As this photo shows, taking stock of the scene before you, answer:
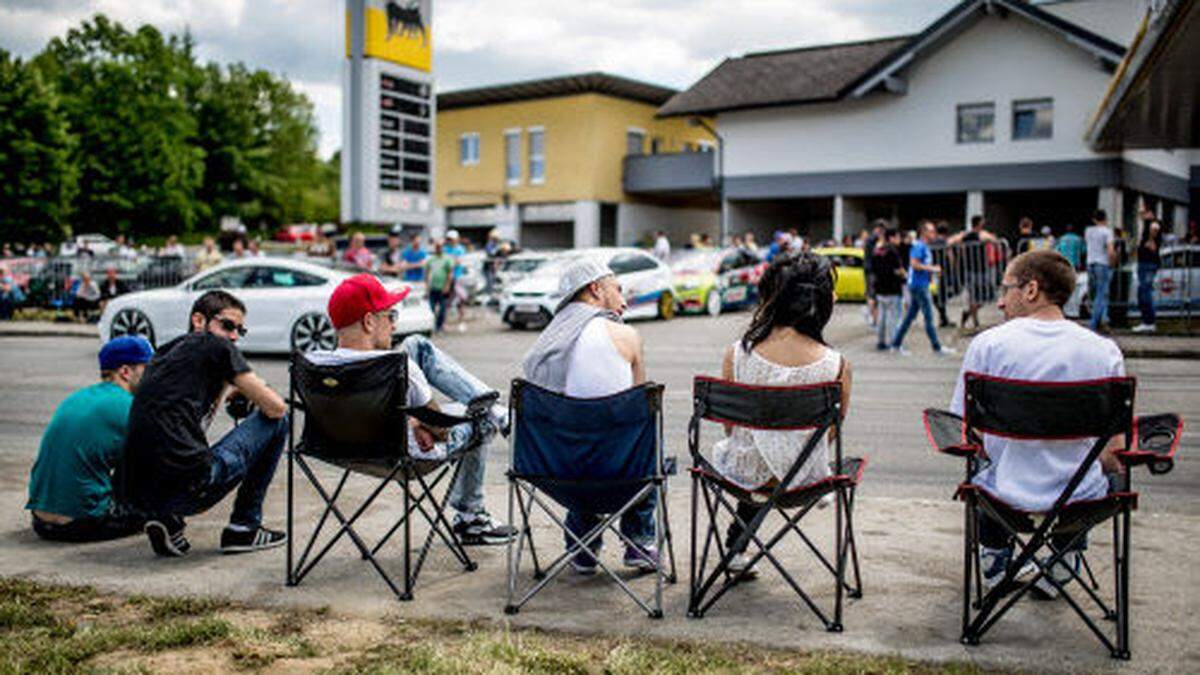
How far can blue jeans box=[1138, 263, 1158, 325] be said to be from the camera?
1847 cm

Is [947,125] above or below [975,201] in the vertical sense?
above

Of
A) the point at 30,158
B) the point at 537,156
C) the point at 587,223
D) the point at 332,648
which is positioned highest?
the point at 30,158

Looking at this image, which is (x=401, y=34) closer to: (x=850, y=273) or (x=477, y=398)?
(x=850, y=273)

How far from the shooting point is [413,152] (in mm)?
26453

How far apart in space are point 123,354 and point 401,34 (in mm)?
21298

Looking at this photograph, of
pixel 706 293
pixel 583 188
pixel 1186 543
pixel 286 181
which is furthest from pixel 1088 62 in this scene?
pixel 286 181

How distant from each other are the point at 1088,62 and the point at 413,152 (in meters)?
20.0

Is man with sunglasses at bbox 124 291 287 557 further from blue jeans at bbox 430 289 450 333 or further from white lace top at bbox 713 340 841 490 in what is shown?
blue jeans at bbox 430 289 450 333

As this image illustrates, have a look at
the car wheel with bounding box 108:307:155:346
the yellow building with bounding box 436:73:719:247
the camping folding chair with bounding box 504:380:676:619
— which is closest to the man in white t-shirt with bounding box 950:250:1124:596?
the camping folding chair with bounding box 504:380:676:619

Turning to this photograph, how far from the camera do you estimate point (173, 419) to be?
5754 mm

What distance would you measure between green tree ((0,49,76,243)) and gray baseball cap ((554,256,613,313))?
2025 inches

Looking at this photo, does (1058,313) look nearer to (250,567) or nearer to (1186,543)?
(1186,543)

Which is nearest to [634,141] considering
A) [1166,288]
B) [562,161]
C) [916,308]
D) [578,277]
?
[562,161]

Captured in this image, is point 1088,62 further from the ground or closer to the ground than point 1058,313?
further from the ground
